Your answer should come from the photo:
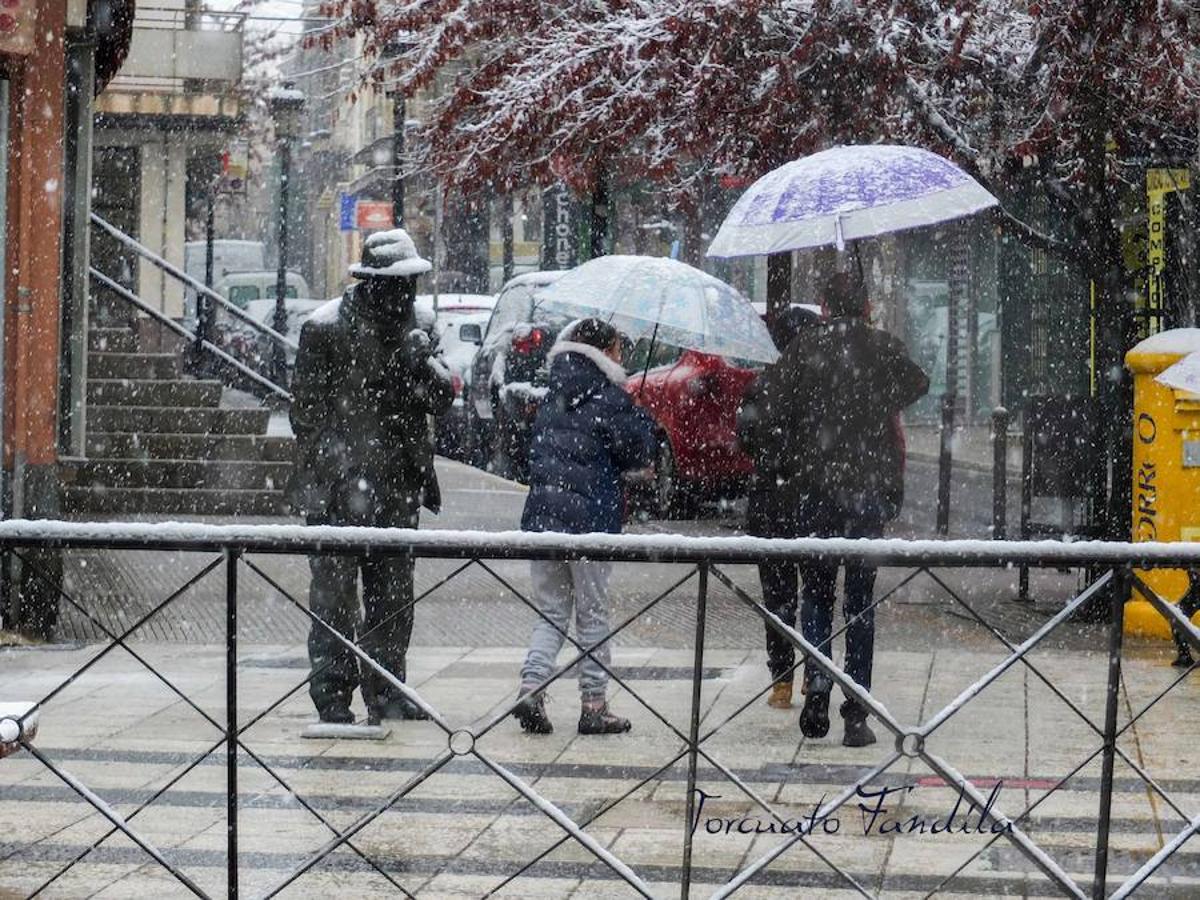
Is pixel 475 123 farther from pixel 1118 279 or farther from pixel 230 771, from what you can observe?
pixel 230 771

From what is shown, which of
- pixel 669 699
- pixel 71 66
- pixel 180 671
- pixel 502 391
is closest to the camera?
pixel 669 699

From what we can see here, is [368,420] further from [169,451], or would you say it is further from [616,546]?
[169,451]

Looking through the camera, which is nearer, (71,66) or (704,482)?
(71,66)

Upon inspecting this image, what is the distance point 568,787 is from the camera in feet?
23.4

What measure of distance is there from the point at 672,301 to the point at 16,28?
3.58 m

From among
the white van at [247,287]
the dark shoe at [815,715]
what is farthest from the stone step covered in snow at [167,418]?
the white van at [247,287]

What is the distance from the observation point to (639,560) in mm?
4621

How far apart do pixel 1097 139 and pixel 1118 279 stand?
0.80 m

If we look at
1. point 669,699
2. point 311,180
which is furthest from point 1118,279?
point 311,180

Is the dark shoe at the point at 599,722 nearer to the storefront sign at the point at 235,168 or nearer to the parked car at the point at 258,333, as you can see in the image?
the parked car at the point at 258,333

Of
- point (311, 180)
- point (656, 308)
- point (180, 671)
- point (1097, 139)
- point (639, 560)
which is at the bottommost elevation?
point (180, 671)

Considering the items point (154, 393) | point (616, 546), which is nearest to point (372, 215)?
point (154, 393)

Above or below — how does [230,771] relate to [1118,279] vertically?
below

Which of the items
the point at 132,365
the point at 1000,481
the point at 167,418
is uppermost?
the point at 132,365
